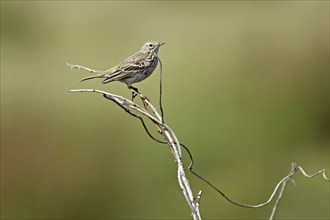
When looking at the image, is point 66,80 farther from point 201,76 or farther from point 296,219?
point 296,219

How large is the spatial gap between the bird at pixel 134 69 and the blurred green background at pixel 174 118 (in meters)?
1.35

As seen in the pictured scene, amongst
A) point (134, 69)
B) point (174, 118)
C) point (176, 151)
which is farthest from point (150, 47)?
point (174, 118)

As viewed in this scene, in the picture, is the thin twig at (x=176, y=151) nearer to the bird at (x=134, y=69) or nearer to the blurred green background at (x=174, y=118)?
the bird at (x=134, y=69)

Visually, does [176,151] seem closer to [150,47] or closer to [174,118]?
[150,47]

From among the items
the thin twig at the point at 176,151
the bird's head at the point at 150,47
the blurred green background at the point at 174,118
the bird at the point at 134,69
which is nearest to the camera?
the thin twig at the point at 176,151

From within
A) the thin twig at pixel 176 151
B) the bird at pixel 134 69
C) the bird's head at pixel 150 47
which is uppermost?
the bird's head at pixel 150 47

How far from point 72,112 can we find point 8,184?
0.84 metres

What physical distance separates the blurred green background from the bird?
1348mm

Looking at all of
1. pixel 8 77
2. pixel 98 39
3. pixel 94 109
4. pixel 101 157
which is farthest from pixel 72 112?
pixel 98 39

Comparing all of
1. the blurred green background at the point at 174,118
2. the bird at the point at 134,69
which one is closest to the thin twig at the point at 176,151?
the bird at the point at 134,69

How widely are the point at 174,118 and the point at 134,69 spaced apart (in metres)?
2.09

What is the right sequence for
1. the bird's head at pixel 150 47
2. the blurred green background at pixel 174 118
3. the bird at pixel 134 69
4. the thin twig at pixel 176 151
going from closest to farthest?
the thin twig at pixel 176 151
the bird at pixel 134 69
the bird's head at pixel 150 47
the blurred green background at pixel 174 118

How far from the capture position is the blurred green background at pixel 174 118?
454 centimetres

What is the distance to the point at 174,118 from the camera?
5223 mm
